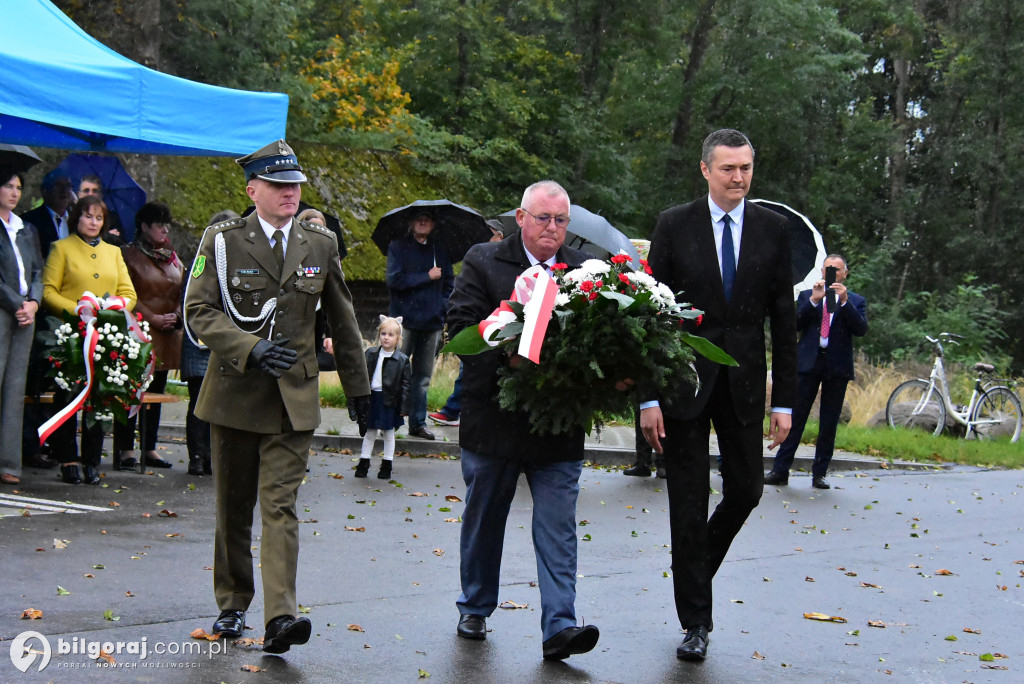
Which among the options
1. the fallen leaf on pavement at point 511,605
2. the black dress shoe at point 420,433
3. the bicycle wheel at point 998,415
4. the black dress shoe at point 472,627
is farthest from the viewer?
the bicycle wheel at point 998,415

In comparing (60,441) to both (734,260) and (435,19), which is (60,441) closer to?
(734,260)

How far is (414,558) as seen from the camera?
320 inches

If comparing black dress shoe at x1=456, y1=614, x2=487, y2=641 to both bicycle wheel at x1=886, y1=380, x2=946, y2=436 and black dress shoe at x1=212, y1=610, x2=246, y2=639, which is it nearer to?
black dress shoe at x1=212, y1=610, x2=246, y2=639

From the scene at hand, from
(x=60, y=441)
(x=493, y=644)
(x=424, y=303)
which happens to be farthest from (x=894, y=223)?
(x=493, y=644)

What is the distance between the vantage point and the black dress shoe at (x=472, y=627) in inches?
240

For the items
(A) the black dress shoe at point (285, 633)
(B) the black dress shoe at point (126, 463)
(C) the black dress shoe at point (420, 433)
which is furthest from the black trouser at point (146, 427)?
(A) the black dress shoe at point (285, 633)

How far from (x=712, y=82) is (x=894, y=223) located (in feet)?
25.0

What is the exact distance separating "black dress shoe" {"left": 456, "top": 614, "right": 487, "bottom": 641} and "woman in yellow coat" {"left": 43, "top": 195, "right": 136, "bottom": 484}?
516 cm

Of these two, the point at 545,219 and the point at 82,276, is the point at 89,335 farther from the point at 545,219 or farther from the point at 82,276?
the point at 545,219

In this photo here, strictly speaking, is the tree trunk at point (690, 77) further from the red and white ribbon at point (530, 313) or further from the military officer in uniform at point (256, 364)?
the red and white ribbon at point (530, 313)

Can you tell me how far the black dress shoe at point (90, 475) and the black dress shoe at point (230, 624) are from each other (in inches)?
189

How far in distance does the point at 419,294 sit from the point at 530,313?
841 centimetres

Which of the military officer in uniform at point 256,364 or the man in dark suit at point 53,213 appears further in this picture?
the man in dark suit at point 53,213

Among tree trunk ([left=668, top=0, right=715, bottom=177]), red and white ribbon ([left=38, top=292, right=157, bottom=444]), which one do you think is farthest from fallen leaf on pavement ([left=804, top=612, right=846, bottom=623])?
tree trunk ([left=668, top=0, right=715, bottom=177])
